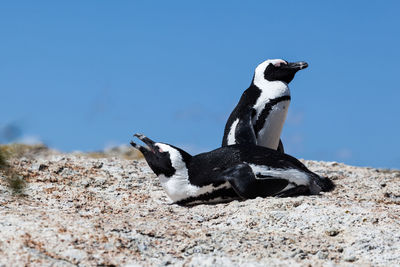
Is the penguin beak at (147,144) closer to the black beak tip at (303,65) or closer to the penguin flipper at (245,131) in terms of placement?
the penguin flipper at (245,131)

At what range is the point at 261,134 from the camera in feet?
26.4

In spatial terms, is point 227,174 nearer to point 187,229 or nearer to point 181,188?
point 181,188

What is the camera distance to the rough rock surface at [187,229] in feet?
14.9

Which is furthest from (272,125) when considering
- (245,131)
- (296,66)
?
(296,66)

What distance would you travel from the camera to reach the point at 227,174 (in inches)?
257

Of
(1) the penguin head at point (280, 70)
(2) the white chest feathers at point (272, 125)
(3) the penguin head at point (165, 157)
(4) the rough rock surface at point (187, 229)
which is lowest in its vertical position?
→ (4) the rough rock surface at point (187, 229)

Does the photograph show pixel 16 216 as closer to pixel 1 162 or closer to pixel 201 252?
pixel 201 252

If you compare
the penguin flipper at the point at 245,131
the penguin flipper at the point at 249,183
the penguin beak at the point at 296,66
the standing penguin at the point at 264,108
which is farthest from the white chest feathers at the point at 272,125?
the penguin flipper at the point at 249,183

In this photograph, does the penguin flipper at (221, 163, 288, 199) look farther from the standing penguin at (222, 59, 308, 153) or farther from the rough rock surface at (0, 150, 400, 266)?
the standing penguin at (222, 59, 308, 153)

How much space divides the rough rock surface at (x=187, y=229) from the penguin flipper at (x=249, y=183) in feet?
0.53

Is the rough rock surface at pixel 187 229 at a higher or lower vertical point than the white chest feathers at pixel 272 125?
lower

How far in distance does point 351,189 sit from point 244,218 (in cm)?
264

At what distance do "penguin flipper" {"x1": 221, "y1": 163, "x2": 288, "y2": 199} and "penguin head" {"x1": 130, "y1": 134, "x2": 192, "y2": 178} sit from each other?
1.81 ft

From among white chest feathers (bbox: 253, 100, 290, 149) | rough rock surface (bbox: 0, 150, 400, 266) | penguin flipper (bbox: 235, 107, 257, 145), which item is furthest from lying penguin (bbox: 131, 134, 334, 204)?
white chest feathers (bbox: 253, 100, 290, 149)
